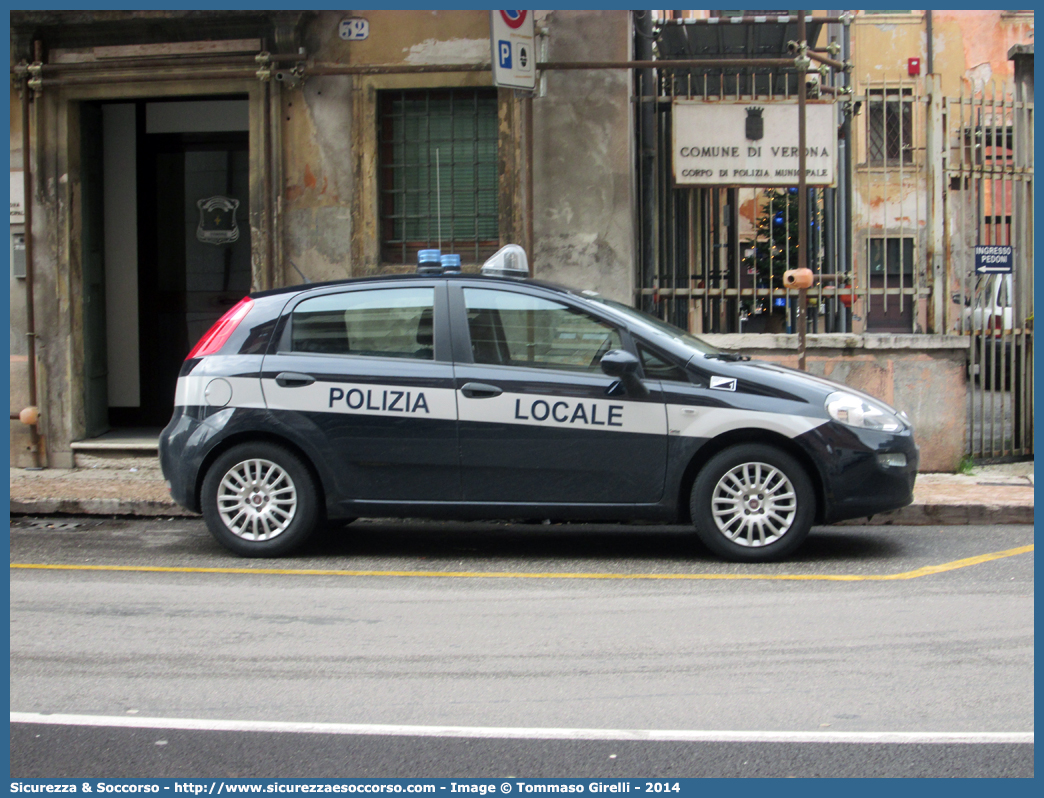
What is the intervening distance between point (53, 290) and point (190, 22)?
9.38ft

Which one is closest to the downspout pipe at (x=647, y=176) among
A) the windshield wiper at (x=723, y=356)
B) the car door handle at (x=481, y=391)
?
the windshield wiper at (x=723, y=356)

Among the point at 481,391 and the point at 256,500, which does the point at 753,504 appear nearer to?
the point at 481,391

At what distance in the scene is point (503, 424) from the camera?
6.99 metres

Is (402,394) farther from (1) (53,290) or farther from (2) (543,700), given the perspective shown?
(1) (53,290)

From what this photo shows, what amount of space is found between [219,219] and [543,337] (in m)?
6.68

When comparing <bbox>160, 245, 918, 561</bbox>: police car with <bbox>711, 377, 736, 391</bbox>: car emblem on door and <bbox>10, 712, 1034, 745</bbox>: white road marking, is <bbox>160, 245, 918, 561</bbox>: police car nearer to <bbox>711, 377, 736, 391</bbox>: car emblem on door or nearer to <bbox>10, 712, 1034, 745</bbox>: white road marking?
<bbox>711, 377, 736, 391</bbox>: car emblem on door

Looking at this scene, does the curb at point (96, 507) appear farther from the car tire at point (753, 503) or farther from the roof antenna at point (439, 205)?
the car tire at point (753, 503)

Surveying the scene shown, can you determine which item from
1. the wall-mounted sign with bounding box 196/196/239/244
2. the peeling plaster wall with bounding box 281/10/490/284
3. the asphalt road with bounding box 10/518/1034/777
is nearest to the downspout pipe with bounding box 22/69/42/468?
the wall-mounted sign with bounding box 196/196/239/244

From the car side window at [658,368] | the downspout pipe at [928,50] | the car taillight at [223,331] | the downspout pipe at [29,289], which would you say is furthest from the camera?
the downspout pipe at [928,50]

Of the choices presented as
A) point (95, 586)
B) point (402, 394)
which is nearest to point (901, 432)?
point (402, 394)

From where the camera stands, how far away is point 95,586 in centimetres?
659

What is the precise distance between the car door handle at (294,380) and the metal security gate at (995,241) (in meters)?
6.31

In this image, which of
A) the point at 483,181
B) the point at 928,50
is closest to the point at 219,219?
the point at 483,181

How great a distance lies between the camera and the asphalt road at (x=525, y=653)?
3.88 meters
